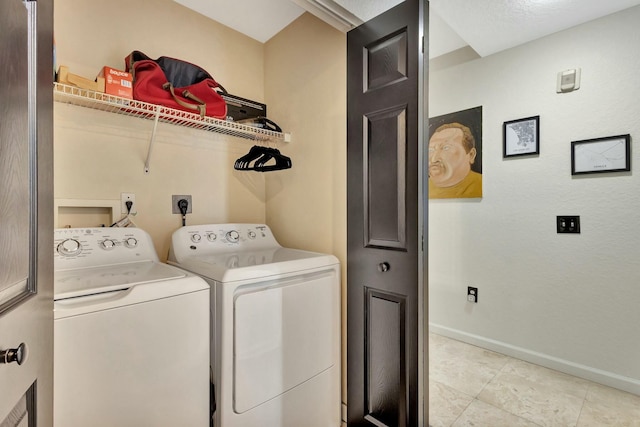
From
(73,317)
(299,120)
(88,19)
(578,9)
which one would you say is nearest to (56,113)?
(88,19)

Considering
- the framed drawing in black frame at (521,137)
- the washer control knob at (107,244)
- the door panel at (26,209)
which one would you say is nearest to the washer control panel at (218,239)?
the washer control knob at (107,244)

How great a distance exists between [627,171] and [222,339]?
249 cm

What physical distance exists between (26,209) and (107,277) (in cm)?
70

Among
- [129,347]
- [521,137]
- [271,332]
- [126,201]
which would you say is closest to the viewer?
[129,347]

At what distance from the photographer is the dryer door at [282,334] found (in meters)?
Answer: 1.18

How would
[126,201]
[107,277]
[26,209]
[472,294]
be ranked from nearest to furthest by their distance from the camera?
[26,209]
[107,277]
[126,201]
[472,294]

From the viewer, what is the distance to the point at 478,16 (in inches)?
70.4

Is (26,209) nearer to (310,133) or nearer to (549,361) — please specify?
(310,133)

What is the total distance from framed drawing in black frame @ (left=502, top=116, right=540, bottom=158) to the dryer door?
175 cm

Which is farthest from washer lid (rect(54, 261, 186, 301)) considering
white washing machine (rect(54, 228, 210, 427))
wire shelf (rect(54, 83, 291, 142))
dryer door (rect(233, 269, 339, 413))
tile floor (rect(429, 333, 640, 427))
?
tile floor (rect(429, 333, 640, 427))

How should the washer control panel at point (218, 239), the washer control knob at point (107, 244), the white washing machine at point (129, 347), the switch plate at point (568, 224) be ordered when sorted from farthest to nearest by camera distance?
the switch plate at point (568, 224)
the washer control panel at point (218, 239)
the washer control knob at point (107, 244)
the white washing machine at point (129, 347)

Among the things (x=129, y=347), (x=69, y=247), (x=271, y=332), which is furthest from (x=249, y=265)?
(x=69, y=247)

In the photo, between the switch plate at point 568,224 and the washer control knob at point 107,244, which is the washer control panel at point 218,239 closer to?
the washer control knob at point 107,244

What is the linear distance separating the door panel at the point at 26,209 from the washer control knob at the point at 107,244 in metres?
0.83
